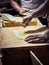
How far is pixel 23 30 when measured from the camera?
1613mm

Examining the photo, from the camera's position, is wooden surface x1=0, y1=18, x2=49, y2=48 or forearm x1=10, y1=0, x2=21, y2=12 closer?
wooden surface x1=0, y1=18, x2=49, y2=48

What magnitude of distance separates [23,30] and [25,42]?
11.2 inches

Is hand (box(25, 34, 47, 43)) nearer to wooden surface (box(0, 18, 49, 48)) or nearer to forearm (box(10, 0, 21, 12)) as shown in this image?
wooden surface (box(0, 18, 49, 48))

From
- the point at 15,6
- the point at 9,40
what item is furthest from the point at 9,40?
the point at 15,6

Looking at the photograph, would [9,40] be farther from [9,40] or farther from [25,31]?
[25,31]

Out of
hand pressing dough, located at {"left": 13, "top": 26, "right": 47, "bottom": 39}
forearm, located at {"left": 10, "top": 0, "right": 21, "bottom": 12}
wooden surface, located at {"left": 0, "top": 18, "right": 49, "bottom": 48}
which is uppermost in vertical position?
wooden surface, located at {"left": 0, "top": 18, "right": 49, "bottom": 48}

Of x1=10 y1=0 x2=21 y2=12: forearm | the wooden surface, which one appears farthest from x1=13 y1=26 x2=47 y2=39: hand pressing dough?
x1=10 y1=0 x2=21 y2=12: forearm

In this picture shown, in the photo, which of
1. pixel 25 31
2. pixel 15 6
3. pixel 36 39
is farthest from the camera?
pixel 15 6

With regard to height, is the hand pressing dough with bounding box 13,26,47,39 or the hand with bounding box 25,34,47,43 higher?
the hand with bounding box 25,34,47,43

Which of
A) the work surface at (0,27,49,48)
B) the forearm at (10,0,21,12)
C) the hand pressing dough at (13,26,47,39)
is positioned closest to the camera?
the work surface at (0,27,49,48)

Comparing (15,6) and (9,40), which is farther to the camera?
(15,6)

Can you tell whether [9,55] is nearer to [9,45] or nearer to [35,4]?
[9,45]

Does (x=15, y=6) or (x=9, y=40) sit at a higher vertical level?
(x=9, y=40)

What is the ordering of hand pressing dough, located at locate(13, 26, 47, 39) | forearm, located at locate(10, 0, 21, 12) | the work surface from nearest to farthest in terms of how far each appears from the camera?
the work surface
hand pressing dough, located at locate(13, 26, 47, 39)
forearm, located at locate(10, 0, 21, 12)
